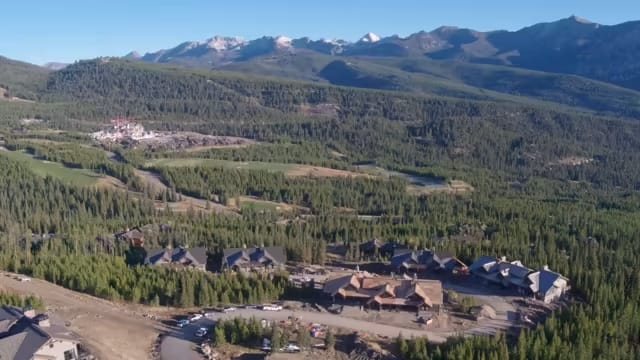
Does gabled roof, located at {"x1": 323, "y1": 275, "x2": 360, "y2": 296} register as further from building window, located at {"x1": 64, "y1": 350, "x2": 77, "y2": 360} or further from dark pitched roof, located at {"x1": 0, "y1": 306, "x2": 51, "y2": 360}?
dark pitched roof, located at {"x1": 0, "y1": 306, "x2": 51, "y2": 360}

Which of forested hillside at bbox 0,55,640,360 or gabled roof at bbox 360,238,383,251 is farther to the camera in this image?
gabled roof at bbox 360,238,383,251

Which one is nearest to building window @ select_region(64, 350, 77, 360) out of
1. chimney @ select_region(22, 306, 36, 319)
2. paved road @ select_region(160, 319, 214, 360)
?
chimney @ select_region(22, 306, 36, 319)

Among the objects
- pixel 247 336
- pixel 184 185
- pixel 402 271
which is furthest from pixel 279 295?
pixel 184 185

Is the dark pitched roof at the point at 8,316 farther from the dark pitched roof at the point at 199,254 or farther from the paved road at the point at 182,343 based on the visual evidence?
the dark pitched roof at the point at 199,254

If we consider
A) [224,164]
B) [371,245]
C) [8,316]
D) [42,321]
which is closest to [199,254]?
[371,245]

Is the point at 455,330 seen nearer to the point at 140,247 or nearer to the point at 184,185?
the point at 140,247

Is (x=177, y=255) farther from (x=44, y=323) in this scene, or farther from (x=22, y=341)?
(x=22, y=341)

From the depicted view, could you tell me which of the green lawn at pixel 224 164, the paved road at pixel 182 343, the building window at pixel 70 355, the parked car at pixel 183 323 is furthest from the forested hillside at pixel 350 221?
the building window at pixel 70 355
